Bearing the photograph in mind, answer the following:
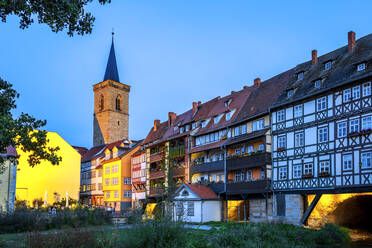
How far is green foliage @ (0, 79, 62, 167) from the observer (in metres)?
13.0

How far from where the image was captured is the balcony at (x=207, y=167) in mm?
39138

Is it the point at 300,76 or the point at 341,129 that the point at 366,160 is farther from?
the point at 300,76

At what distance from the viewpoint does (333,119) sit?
28.1 m

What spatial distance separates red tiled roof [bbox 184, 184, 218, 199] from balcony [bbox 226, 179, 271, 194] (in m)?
2.04

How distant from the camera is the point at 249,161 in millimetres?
34719

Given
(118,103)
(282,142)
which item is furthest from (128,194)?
(118,103)

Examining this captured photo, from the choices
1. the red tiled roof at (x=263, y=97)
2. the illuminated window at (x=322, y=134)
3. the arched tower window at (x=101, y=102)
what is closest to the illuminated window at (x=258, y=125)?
the red tiled roof at (x=263, y=97)

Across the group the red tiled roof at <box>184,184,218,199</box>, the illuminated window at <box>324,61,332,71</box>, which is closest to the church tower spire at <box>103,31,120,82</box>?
the red tiled roof at <box>184,184,218,199</box>

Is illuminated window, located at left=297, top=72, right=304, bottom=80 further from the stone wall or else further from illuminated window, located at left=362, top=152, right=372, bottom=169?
the stone wall

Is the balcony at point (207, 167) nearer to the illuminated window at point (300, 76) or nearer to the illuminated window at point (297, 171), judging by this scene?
the illuminated window at point (297, 171)

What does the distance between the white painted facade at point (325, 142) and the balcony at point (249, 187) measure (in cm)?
74

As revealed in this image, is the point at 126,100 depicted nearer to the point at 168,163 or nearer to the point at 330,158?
the point at 168,163

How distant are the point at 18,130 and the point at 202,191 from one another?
26.9 m

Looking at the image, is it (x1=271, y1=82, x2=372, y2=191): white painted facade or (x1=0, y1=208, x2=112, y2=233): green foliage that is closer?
(x1=0, y1=208, x2=112, y2=233): green foliage
